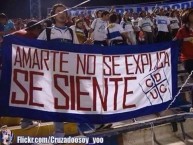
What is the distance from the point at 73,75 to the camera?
4.49 meters

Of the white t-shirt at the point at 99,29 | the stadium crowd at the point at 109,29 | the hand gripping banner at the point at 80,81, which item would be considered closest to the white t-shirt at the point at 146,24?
the stadium crowd at the point at 109,29

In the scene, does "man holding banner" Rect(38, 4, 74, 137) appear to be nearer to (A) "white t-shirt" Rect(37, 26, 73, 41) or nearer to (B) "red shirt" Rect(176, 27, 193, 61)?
(A) "white t-shirt" Rect(37, 26, 73, 41)

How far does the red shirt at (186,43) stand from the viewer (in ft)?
18.7

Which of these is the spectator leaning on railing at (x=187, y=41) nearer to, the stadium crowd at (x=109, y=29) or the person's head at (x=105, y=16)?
the stadium crowd at (x=109, y=29)

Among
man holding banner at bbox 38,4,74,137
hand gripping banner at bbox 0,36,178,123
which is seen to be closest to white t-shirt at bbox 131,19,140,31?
hand gripping banner at bbox 0,36,178,123

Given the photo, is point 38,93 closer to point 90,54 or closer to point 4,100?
point 4,100

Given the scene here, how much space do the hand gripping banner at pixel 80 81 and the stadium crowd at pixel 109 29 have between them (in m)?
0.36

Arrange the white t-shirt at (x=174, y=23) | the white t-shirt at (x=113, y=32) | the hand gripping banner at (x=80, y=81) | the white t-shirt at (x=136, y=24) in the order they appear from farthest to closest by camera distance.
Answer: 1. the white t-shirt at (x=174, y=23)
2. the white t-shirt at (x=136, y=24)
3. the white t-shirt at (x=113, y=32)
4. the hand gripping banner at (x=80, y=81)

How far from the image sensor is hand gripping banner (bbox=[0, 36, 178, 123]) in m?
4.22

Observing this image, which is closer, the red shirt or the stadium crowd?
the stadium crowd

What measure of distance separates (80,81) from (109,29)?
4319mm

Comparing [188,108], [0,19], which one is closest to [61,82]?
[188,108]

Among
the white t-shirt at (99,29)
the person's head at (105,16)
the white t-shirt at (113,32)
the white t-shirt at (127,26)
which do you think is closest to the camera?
the white t-shirt at (113,32)

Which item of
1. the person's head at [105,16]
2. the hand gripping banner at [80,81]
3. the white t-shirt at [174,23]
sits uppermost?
the person's head at [105,16]
